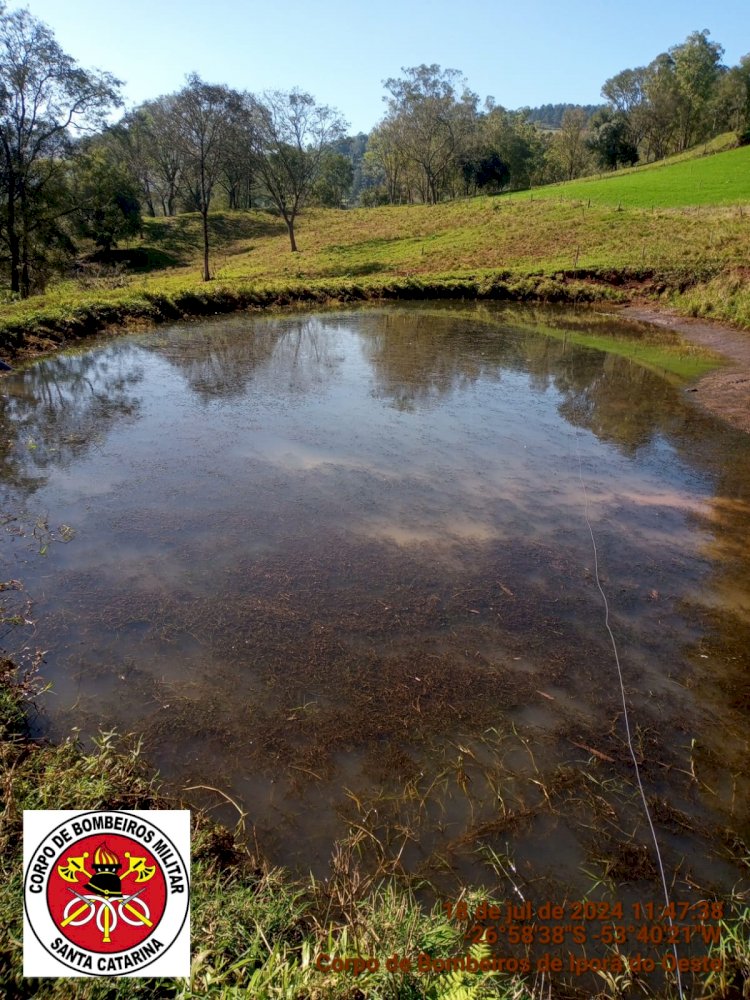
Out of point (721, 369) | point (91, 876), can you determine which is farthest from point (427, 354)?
point (91, 876)

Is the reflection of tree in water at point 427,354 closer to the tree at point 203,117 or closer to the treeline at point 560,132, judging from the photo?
the tree at point 203,117

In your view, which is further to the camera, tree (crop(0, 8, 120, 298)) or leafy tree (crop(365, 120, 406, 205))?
leafy tree (crop(365, 120, 406, 205))

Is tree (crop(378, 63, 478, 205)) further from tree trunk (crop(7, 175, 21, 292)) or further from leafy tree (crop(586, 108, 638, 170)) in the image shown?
tree trunk (crop(7, 175, 21, 292))

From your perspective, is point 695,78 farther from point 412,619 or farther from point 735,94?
point 412,619

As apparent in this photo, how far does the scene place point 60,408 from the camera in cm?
1184

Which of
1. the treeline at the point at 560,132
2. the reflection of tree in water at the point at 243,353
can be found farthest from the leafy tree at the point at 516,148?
the reflection of tree in water at the point at 243,353

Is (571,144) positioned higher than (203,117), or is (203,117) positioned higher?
(571,144)

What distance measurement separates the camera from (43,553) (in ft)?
21.3

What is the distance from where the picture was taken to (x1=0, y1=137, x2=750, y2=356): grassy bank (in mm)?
20672

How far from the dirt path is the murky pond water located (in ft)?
3.20

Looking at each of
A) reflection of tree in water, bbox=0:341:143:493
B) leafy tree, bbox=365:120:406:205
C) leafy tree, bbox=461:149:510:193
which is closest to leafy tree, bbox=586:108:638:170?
leafy tree, bbox=461:149:510:193

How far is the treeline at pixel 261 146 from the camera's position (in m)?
20.2

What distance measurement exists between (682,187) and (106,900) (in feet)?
155
